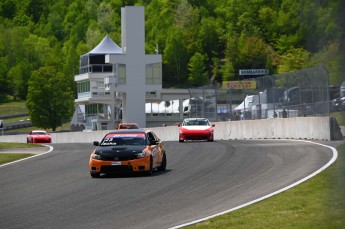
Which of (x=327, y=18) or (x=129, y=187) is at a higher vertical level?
(x=327, y=18)

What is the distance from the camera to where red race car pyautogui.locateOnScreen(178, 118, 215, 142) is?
49625 mm

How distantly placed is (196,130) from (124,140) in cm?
2478

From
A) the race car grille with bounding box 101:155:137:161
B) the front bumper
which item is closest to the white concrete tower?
the race car grille with bounding box 101:155:137:161

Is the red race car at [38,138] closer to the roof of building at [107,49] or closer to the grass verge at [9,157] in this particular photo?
the grass verge at [9,157]

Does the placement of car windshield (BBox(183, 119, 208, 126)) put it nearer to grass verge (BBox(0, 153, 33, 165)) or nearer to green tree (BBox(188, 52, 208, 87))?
grass verge (BBox(0, 153, 33, 165))

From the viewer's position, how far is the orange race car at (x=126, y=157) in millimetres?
24344

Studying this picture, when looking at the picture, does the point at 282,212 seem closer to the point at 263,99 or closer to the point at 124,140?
the point at 124,140

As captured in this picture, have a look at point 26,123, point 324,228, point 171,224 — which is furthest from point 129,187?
point 26,123

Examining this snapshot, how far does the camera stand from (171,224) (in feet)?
44.7

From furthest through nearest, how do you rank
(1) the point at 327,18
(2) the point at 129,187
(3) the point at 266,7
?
(2) the point at 129,187 → (3) the point at 266,7 → (1) the point at 327,18

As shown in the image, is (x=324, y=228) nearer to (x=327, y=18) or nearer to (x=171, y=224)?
(x=327, y=18)

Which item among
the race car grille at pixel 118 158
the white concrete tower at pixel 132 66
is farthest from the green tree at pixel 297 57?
the white concrete tower at pixel 132 66

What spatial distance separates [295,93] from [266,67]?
134m

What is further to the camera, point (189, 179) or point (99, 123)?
point (99, 123)
